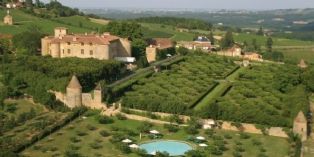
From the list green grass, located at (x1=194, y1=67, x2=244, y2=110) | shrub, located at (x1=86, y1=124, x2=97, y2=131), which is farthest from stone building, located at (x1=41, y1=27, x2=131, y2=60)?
shrub, located at (x1=86, y1=124, x2=97, y2=131)

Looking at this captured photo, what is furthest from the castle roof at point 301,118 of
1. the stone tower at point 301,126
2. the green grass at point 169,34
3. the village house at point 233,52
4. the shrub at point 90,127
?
the green grass at point 169,34

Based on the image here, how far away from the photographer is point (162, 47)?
88188 millimetres

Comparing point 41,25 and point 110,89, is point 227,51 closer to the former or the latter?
point 41,25

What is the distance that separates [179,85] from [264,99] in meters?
10.2

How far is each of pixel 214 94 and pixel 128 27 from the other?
3033 cm

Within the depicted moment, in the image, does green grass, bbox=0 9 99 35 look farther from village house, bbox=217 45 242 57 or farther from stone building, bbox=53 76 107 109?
stone building, bbox=53 76 107 109

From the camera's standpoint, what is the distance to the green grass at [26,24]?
329 feet

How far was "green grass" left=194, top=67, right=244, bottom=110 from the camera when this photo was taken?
180 feet

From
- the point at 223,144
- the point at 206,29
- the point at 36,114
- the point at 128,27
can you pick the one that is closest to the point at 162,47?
the point at 128,27

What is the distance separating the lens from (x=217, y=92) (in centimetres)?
6153

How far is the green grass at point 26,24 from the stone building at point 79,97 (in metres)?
47.7

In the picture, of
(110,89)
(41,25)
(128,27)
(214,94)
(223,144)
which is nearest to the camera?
(223,144)

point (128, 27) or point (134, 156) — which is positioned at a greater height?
point (128, 27)

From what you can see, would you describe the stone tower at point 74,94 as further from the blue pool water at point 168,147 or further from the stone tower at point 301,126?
the stone tower at point 301,126
